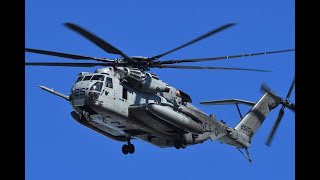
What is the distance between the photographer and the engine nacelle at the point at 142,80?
84.9 feet

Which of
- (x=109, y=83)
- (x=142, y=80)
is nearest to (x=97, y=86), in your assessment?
(x=109, y=83)

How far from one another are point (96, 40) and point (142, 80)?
4.48 meters

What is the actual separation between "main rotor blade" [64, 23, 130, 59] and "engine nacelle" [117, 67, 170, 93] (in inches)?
34.2

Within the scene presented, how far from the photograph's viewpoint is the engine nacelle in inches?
1019

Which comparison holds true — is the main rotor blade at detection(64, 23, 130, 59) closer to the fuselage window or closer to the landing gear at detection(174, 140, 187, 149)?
the fuselage window

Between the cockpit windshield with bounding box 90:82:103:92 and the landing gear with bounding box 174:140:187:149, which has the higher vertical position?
the cockpit windshield with bounding box 90:82:103:92

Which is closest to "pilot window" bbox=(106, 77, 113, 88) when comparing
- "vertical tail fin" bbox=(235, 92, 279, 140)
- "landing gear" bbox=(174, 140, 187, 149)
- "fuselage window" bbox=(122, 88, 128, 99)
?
"fuselage window" bbox=(122, 88, 128, 99)

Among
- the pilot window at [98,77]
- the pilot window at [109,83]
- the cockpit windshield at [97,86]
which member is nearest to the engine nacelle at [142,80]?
the pilot window at [109,83]

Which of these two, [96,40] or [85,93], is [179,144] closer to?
[85,93]

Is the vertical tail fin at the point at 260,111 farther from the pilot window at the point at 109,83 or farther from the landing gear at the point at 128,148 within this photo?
the pilot window at the point at 109,83
